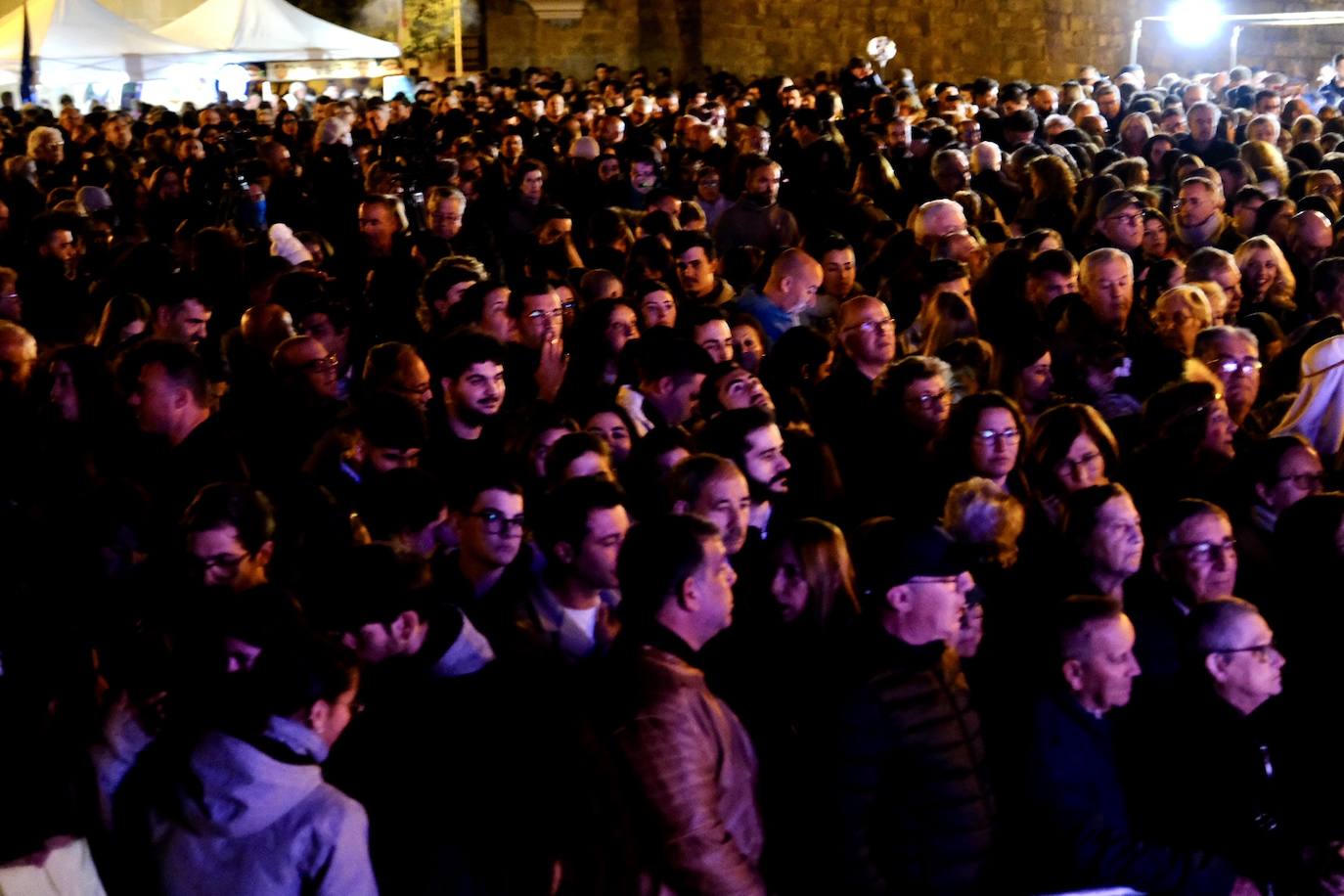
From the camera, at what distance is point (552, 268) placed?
761cm

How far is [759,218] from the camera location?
341 inches

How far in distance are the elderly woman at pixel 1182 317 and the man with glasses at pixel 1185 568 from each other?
211 cm

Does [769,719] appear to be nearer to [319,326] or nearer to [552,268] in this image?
[319,326]

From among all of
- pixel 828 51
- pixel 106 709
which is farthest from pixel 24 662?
pixel 828 51

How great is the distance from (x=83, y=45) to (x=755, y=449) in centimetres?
1445

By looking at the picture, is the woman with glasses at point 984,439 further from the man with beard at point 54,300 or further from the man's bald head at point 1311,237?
the man with beard at point 54,300

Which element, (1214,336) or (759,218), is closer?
(1214,336)

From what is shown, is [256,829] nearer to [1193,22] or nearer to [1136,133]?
[1136,133]

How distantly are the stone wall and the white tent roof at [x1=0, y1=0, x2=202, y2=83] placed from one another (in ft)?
34.1

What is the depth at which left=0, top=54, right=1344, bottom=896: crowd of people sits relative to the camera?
2.76m

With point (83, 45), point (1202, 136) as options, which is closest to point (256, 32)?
point (83, 45)

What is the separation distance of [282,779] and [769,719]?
1191 millimetres

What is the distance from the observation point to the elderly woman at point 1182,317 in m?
5.78

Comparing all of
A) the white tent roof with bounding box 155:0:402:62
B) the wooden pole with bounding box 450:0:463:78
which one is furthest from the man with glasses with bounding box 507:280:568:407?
the wooden pole with bounding box 450:0:463:78
